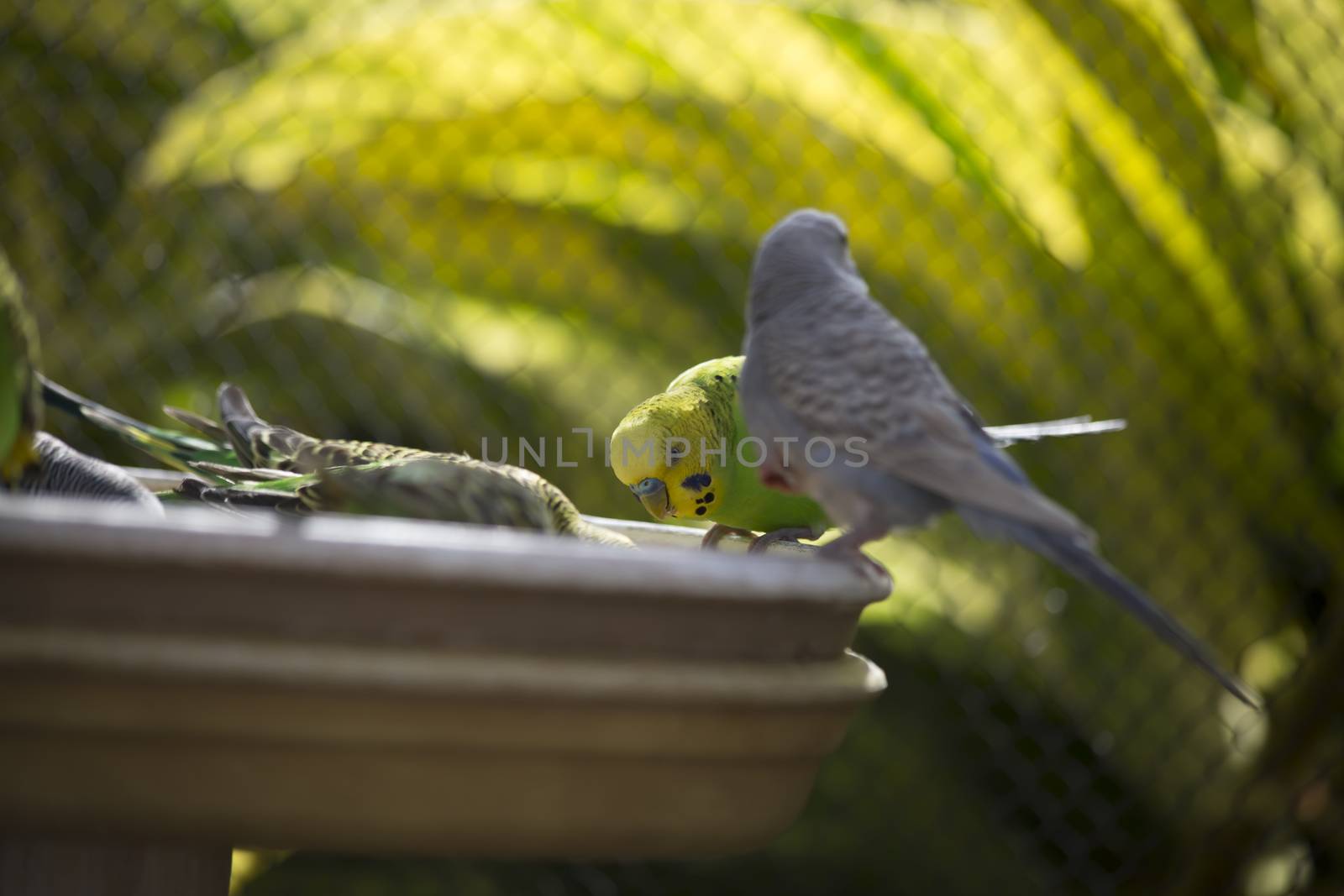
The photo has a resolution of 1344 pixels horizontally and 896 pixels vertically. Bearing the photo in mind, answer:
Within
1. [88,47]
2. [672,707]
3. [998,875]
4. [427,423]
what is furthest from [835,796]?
[88,47]

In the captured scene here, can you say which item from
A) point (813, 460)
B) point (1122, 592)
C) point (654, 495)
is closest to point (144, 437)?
point (654, 495)

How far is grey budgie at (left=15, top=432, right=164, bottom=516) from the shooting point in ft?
1.68

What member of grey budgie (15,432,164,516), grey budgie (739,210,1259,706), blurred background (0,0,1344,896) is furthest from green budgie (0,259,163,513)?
blurred background (0,0,1344,896)

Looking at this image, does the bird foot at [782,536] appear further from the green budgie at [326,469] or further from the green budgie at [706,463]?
the green budgie at [326,469]

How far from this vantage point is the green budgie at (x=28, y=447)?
421 mm

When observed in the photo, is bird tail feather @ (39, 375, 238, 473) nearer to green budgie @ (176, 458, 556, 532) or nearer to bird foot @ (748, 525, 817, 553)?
green budgie @ (176, 458, 556, 532)

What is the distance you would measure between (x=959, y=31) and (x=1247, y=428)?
686mm

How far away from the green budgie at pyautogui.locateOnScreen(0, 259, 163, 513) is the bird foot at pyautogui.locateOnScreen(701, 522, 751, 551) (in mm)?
317

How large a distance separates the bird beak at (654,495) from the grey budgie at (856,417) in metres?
0.20

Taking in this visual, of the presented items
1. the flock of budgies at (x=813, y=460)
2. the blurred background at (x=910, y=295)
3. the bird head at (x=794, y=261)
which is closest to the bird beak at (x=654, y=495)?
the flock of budgies at (x=813, y=460)

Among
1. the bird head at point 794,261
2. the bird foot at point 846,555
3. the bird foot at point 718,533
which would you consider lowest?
the bird foot at point 846,555

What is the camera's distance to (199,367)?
1775 mm

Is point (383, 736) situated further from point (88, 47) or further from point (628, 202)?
point (88, 47)

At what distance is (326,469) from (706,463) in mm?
280
